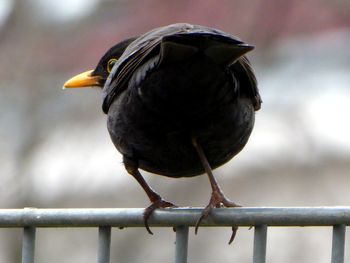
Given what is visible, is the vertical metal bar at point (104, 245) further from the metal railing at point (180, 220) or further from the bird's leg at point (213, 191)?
the bird's leg at point (213, 191)

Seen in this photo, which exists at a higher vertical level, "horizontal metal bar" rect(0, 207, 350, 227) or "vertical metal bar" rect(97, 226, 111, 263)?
"horizontal metal bar" rect(0, 207, 350, 227)

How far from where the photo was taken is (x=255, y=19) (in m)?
10.3

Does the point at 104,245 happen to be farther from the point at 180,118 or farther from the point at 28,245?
the point at 180,118

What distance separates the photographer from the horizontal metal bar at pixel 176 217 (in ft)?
10.9

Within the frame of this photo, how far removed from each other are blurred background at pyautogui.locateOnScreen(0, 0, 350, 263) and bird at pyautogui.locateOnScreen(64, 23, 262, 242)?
16.4 feet

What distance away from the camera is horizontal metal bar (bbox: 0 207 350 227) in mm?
3314

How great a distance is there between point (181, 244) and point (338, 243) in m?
0.48

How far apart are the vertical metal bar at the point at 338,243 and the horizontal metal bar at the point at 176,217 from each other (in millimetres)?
24

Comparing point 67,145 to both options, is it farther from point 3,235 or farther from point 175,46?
point 175,46

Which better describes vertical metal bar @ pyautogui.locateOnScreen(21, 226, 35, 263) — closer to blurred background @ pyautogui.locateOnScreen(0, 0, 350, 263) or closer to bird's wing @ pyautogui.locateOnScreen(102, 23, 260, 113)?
bird's wing @ pyautogui.locateOnScreen(102, 23, 260, 113)

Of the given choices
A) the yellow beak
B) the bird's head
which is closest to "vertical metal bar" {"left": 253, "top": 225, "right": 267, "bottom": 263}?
the bird's head

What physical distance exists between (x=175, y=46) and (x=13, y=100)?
6.71 metres

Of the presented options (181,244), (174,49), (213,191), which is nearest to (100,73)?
(213,191)

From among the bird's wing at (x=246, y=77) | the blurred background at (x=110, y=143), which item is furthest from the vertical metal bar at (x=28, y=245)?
the blurred background at (x=110, y=143)
